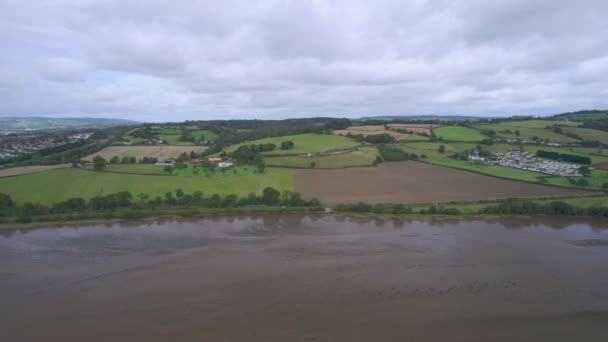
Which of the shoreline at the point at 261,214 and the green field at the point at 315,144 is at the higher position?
the green field at the point at 315,144

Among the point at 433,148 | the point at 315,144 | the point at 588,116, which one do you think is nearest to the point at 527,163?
the point at 433,148

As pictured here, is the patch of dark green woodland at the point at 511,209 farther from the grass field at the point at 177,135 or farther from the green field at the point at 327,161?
the grass field at the point at 177,135

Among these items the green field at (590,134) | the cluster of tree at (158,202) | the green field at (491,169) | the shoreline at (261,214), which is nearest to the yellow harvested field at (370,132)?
the green field at (491,169)

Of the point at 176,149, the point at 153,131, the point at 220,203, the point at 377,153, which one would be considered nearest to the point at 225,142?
the point at 176,149

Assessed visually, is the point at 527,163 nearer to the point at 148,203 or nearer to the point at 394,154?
the point at 394,154

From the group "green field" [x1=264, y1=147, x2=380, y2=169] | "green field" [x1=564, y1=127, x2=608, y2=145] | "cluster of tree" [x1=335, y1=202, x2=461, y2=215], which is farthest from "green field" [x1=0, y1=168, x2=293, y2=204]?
"green field" [x1=564, y1=127, x2=608, y2=145]

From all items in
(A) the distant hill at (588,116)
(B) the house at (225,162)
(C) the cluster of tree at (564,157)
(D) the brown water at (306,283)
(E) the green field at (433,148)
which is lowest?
(D) the brown water at (306,283)

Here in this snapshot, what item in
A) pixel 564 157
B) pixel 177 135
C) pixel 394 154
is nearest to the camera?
pixel 564 157
